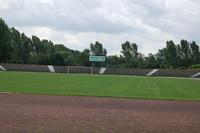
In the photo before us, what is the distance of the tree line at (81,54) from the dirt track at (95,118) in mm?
106072

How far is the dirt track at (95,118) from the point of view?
14820 millimetres

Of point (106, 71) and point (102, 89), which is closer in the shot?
point (102, 89)

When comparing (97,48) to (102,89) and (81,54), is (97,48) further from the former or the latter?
(102,89)

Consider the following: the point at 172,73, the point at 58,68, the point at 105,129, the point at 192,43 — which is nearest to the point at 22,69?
the point at 58,68

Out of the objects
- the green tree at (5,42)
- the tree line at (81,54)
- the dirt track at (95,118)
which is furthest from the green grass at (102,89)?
the tree line at (81,54)

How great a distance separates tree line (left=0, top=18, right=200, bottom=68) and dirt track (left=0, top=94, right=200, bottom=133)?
348 ft

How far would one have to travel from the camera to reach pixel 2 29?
125 metres

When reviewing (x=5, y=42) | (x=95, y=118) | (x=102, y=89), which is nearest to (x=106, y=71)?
(x=5, y=42)

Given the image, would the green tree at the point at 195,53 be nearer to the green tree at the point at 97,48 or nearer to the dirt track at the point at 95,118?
the green tree at the point at 97,48

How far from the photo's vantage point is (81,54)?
160750mm

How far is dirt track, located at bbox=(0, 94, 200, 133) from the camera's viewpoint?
48.6ft

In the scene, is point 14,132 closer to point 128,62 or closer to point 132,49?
point 128,62

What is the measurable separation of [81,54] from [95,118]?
471ft

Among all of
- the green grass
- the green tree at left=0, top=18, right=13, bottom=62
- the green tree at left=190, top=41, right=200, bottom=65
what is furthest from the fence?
the green grass
